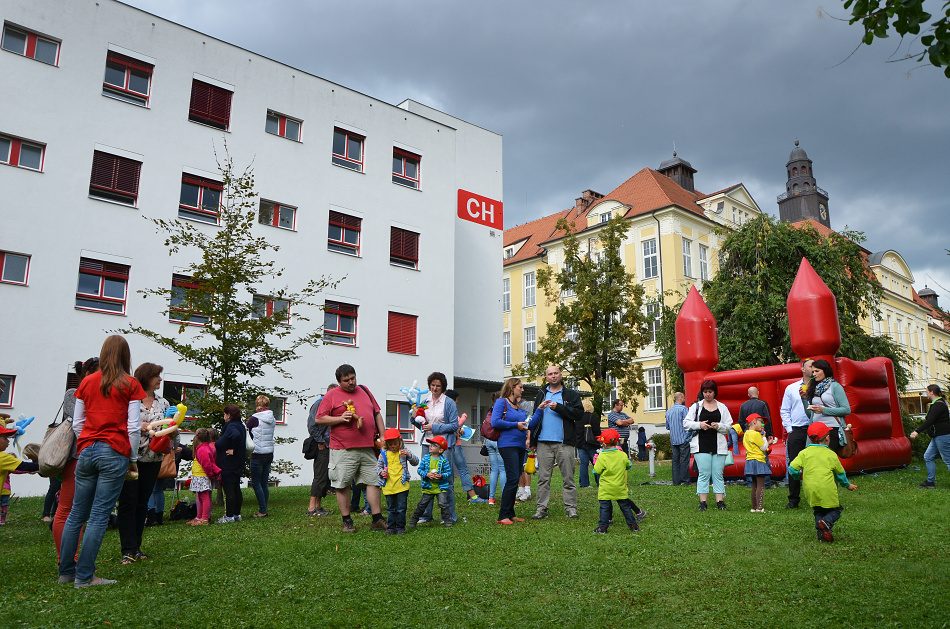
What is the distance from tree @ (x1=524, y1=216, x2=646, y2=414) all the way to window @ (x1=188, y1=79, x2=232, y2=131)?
14329 mm

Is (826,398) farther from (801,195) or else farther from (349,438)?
(801,195)

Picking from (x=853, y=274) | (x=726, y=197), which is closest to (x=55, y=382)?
(x=853, y=274)

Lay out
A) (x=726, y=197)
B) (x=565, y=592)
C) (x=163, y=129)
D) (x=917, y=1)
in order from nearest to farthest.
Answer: (x=917, y=1), (x=565, y=592), (x=163, y=129), (x=726, y=197)

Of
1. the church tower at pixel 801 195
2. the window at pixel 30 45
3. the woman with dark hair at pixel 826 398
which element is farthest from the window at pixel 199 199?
the church tower at pixel 801 195

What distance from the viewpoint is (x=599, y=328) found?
1154 inches

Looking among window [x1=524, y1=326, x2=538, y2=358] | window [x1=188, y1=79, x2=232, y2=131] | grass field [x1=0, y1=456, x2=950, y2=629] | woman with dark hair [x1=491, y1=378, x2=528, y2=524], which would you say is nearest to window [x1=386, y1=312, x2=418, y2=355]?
window [x1=188, y1=79, x2=232, y2=131]

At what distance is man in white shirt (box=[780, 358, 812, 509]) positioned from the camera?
961cm

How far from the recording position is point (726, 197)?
49906 millimetres

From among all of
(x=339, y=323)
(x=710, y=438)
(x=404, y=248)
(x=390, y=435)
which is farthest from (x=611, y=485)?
(x=404, y=248)

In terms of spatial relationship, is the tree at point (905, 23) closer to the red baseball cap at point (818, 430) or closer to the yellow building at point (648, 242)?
the red baseball cap at point (818, 430)

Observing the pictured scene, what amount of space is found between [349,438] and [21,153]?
17.3 metres

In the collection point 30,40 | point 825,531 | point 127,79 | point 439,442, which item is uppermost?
point 30,40

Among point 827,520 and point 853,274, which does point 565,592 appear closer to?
point 827,520

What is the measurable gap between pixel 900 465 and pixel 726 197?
36.7 m
